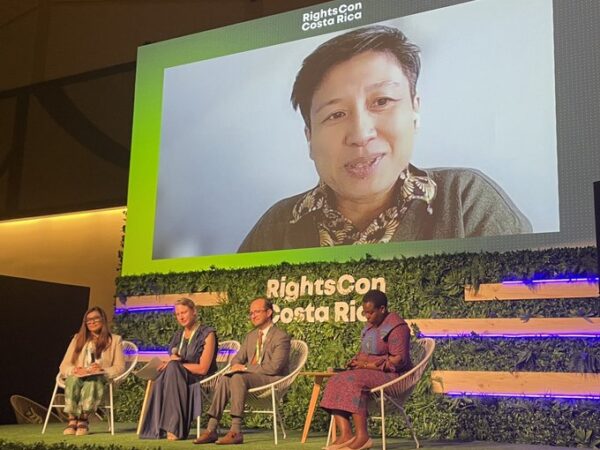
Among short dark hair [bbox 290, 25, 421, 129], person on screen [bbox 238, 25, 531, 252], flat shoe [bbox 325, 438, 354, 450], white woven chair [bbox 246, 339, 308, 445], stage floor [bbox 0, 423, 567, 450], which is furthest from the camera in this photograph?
short dark hair [bbox 290, 25, 421, 129]

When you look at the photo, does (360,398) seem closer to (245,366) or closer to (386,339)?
(386,339)

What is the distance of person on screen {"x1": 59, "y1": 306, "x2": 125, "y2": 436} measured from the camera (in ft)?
18.9

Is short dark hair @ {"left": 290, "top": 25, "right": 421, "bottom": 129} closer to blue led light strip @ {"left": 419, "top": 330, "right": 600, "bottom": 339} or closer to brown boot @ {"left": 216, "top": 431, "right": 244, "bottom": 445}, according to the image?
blue led light strip @ {"left": 419, "top": 330, "right": 600, "bottom": 339}

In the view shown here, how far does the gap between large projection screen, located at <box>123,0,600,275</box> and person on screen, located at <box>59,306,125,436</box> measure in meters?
1.36

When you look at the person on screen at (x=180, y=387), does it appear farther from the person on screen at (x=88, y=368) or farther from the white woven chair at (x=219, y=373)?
the person on screen at (x=88, y=368)

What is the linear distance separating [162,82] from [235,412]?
407 centimetres

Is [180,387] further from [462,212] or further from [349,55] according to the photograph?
[349,55]

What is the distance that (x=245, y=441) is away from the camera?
5363mm

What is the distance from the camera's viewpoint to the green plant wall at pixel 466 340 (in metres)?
5.23

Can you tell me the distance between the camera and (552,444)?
520 centimetres

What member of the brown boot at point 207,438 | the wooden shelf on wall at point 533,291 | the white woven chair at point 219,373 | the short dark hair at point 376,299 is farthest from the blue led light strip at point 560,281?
the brown boot at point 207,438

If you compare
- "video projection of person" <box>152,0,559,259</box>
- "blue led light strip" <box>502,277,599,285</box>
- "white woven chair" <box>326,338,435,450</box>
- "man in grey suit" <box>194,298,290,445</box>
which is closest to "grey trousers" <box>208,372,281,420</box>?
"man in grey suit" <box>194,298,290,445</box>

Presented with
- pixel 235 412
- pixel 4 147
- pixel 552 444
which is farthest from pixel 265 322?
pixel 4 147

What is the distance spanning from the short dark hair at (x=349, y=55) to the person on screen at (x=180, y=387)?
2.39 metres
